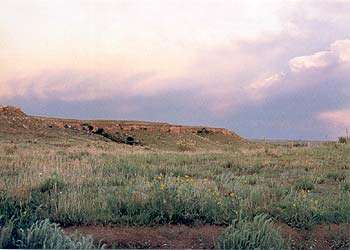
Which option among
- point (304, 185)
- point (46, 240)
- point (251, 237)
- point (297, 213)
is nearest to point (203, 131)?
point (304, 185)

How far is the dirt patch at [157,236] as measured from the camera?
7.60 m

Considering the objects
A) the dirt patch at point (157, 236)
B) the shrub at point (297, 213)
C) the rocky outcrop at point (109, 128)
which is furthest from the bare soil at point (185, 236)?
the rocky outcrop at point (109, 128)

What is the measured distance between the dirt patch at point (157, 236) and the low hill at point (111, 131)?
3048cm

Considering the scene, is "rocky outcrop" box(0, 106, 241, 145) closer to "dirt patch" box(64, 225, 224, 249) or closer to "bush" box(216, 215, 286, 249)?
"dirt patch" box(64, 225, 224, 249)

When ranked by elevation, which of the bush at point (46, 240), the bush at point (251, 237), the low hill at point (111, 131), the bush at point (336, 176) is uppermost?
the low hill at point (111, 131)

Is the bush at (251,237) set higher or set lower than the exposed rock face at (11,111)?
lower

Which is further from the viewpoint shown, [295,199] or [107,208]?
[295,199]

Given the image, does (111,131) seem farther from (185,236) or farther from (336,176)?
(185,236)

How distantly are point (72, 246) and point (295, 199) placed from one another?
495 cm

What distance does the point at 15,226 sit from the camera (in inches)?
281

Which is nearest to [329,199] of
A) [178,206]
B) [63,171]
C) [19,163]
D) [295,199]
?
[295,199]

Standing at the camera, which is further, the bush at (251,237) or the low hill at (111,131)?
the low hill at (111,131)

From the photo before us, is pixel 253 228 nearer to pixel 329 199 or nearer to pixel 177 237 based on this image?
pixel 177 237

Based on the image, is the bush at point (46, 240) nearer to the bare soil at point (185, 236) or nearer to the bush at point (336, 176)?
the bare soil at point (185, 236)
